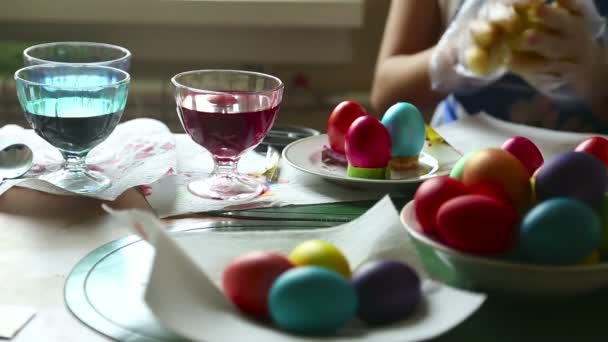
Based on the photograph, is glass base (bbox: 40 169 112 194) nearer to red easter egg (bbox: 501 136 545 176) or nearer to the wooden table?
the wooden table

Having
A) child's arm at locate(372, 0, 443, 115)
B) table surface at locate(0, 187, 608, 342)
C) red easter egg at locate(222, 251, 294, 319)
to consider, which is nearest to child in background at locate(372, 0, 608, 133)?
child's arm at locate(372, 0, 443, 115)

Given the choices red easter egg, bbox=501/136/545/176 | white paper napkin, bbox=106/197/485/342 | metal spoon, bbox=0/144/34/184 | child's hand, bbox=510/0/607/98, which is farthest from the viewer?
child's hand, bbox=510/0/607/98

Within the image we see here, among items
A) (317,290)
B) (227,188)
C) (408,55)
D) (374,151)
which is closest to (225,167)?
(227,188)

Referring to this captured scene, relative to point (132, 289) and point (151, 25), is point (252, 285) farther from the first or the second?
point (151, 25)

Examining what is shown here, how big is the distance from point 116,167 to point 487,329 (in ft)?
1.39

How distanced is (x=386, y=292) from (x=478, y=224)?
8 centimetres

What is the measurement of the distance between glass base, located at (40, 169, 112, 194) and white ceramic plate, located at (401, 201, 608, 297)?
34 centimetres

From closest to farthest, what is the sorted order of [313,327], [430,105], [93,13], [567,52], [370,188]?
[313,327]
[370,188]
[567,52]
[430,105]
[93,13]

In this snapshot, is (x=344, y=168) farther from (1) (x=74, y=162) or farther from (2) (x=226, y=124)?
(1) (x=74, y=162)

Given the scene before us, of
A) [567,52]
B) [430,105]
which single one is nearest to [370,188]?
[567,52]

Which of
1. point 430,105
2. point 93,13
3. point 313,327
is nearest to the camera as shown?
point 313,327

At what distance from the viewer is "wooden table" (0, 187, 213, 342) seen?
51 cm

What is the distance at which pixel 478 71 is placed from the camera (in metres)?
0.85

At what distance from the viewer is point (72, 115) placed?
734 mm
